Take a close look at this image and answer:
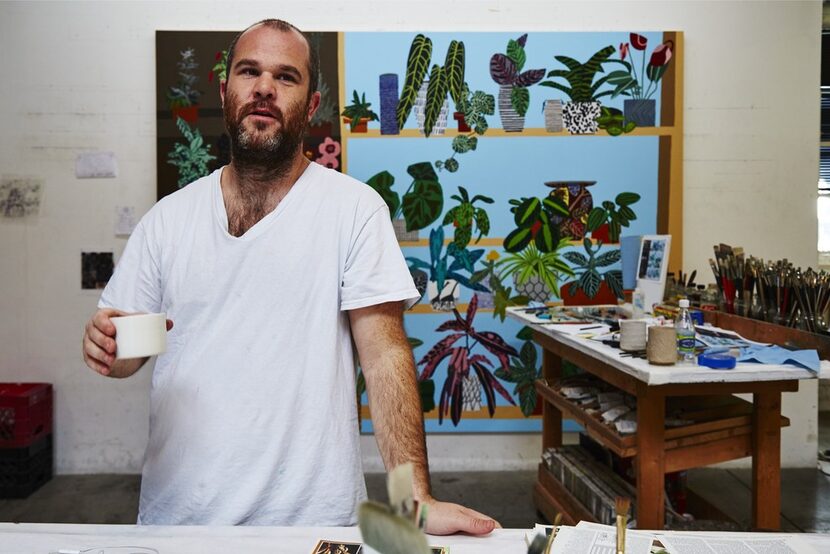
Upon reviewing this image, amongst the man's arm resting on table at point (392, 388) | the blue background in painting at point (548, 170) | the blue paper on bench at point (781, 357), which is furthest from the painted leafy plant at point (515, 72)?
the man's arm resting on table at point (392, 388)

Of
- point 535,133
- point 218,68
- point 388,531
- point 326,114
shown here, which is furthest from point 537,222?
point 388,531

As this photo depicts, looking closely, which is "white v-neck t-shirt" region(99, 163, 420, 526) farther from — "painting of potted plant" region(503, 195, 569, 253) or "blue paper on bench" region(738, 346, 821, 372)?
"painting of potted plant" region(503, 195, 569, 253)

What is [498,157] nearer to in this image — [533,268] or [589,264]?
[533,268]

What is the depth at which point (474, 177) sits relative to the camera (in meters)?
3.61

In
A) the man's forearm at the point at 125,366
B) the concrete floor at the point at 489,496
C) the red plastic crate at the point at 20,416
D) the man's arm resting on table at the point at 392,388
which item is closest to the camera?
the man's arm resting on table at the point at 392,388

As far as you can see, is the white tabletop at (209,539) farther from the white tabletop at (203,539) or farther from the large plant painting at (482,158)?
the large plant painting at (482,158)

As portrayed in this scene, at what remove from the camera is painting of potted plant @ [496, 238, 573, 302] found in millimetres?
3631

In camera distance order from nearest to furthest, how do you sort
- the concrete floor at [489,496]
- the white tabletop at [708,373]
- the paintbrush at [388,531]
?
the paintbrush at [388,531] < the white tabletop at [708,373] < the concrete floor at [489,496]

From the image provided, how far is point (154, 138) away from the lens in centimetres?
357

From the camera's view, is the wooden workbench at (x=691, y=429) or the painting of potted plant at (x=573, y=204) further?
the painting of potted plant at (x=573, y=204)

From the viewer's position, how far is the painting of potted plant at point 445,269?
11.9 ft

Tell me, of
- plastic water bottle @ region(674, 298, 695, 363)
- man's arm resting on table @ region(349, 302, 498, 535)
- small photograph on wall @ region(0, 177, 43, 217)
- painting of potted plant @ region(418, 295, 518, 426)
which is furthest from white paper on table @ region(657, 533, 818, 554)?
small photograph on wall @ region(0, 177, 43, 217)

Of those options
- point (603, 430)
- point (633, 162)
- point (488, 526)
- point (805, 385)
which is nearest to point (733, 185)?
point (633, 162)

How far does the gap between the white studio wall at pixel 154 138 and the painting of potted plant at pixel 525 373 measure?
0.20 m
